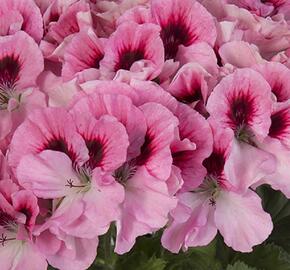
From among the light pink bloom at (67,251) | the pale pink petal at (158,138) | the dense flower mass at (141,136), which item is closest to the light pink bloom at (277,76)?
the dense flower mass at (141,136)

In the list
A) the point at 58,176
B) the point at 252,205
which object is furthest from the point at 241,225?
the point at 58,176

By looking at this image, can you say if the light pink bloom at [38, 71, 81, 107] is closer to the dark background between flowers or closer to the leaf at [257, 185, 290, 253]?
the dark background between flowers

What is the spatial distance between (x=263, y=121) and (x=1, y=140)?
0.23 metres

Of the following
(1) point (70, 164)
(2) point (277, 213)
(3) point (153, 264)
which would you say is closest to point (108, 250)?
(3) point (153, 264)

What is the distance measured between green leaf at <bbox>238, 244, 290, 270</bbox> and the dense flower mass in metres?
0.17

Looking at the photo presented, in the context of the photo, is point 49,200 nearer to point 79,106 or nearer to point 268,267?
point 79,106

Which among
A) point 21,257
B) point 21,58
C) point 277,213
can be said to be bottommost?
point 277,213

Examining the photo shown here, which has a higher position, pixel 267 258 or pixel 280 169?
pixel 280 169

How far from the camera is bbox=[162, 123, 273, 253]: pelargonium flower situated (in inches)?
23.4

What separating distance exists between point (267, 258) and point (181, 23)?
282 mm

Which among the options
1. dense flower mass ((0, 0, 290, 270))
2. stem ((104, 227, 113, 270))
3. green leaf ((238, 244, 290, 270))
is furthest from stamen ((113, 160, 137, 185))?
green leaf ((238, 244, 290, 270))

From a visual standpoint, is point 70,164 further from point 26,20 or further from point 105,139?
point 26,20

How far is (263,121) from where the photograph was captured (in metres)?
0.59

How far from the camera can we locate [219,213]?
2.02 ft
